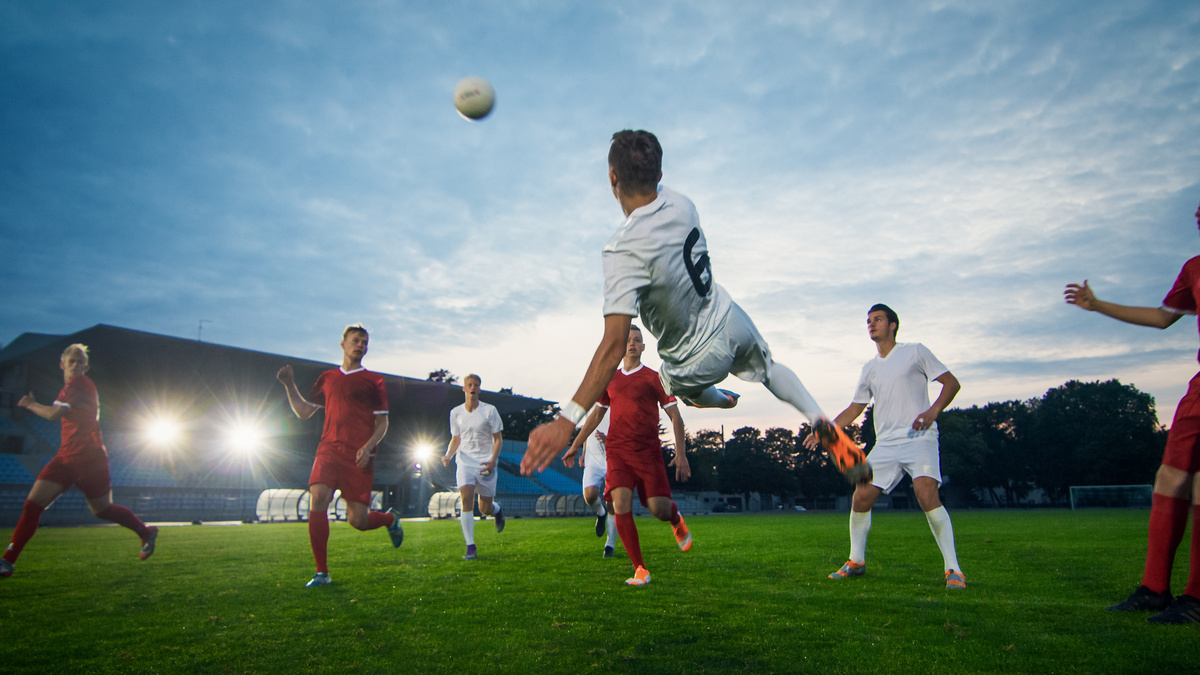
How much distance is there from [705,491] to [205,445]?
53583 millimetres

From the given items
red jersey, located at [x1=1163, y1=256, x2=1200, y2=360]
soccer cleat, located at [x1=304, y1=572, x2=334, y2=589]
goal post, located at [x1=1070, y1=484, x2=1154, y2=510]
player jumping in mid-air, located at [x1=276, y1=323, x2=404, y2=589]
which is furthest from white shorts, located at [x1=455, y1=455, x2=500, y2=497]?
goal post, located at [x1=1070, y1=484, x2=1154, y2=510]

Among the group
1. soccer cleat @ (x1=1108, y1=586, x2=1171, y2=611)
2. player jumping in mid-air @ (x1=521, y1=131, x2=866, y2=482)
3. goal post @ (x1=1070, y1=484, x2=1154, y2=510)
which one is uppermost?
player jumping in mid-air @ (x1=521, y1=131, x2=866, y2=482)

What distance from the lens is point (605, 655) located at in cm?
357

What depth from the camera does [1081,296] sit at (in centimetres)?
488

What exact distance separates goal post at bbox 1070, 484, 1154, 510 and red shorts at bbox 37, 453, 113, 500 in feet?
182

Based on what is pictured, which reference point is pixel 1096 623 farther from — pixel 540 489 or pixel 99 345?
pixel 540 489

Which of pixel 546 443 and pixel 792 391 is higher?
pixel 792 391

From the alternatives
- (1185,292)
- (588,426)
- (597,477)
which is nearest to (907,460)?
(1185,292)

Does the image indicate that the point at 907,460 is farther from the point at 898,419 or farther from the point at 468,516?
the point at 468,516

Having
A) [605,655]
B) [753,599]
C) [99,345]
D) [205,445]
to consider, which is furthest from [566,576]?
[205,445]

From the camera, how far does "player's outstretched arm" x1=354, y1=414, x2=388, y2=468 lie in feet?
22.7

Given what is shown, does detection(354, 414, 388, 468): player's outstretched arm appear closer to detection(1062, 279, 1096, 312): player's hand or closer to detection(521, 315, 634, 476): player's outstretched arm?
detection(521, 315, 634, 476): player's outstretched arm

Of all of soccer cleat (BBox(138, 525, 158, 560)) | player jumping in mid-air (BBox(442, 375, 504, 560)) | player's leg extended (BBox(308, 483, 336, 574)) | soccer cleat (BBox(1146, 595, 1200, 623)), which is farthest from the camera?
player jumping in mid-air (BBox(442, 375, 504, 560))

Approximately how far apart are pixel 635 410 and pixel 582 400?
14.8 ft
